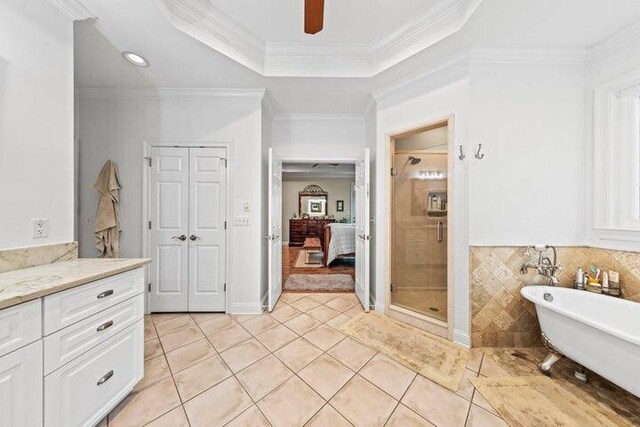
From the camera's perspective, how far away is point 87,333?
1219 millimetres

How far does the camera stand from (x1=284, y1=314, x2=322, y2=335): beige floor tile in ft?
7.80

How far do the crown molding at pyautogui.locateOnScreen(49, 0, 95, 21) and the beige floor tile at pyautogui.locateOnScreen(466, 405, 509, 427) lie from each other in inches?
142

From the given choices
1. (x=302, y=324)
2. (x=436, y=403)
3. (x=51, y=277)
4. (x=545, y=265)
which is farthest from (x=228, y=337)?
(x=545, y=265)

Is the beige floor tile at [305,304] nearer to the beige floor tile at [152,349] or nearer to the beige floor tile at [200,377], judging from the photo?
the beige floor tile at [200,377]

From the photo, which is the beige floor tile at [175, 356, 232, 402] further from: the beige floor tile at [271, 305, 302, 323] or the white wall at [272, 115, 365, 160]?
the white wall at [272, 115, 365, 160]

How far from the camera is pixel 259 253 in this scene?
2764 mm

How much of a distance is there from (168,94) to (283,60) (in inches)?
55.5

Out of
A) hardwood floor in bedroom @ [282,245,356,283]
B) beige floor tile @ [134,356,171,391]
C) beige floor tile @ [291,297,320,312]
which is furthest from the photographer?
hardwood floor in bedroom @ [282,245,356,283]

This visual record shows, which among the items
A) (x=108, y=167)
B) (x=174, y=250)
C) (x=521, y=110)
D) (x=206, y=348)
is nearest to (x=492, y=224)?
(x=521, y=110)

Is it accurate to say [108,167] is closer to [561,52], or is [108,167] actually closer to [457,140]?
[457,140]

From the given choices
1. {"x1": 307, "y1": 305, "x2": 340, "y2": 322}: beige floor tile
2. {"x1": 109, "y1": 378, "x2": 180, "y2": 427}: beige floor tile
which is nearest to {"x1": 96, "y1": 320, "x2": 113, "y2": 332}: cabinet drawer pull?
{"x1": 109, "y1": 378, "x2": 180, "y2": 427}: beige floor tile

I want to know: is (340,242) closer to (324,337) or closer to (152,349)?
(324,337)

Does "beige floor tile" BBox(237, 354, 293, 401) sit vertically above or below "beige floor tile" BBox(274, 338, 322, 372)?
below

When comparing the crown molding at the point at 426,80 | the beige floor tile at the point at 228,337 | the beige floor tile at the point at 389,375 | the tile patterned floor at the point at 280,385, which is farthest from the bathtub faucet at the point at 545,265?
the beige floor tile at the point at 228,337
